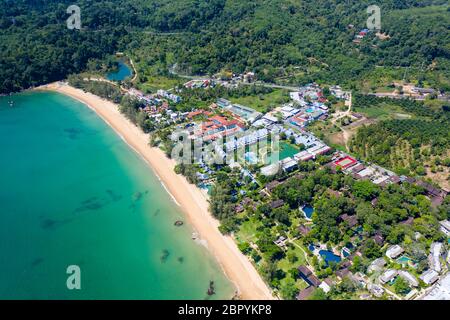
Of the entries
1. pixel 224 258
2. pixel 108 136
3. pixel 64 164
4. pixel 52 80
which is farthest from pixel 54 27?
pixel 224 258

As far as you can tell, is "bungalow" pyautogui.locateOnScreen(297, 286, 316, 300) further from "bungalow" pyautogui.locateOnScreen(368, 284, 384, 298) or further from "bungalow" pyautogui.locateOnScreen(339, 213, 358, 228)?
"bungalow" pyautogui.locateOnScreen(339, 213, 358, 228)

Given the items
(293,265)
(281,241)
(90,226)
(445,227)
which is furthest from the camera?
(90,226)

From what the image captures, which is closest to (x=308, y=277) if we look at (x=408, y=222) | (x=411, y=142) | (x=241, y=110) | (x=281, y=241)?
(x=281, y=241)

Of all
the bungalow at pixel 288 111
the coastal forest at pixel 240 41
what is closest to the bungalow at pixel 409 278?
the bungalow at pixel 288 111

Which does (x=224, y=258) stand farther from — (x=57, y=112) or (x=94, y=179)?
(x=57, y=112)

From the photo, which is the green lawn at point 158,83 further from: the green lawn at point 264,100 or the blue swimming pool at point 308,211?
the blue swimming pool at point 308,211

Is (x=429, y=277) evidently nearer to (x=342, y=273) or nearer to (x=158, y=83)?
(x=342, y=273)
